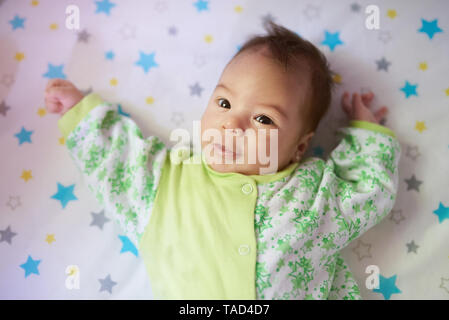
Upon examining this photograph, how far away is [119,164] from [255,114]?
455mm

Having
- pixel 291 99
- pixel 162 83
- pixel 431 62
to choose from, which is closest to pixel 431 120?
pixel 431 62

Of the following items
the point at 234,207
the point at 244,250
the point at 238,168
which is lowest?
the point at 244,250

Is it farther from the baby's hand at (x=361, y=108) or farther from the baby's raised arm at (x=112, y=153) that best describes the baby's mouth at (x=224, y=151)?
the baby's hand at (x=361, y=108)

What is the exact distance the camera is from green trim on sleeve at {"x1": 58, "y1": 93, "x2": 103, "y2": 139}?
1248 mm

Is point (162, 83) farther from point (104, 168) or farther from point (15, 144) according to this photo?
point (15, 144)

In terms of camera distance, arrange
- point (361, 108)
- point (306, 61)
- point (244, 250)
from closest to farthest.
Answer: point (244, 250)
point (306, 61)
point (361, 108)

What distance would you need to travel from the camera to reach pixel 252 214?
43.4 inches

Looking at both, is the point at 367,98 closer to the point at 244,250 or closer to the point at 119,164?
the point at 244,250

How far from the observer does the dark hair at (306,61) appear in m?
1.17

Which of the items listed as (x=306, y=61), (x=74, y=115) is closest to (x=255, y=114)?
(x=306, y=61)

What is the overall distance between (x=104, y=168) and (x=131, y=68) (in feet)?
1.32

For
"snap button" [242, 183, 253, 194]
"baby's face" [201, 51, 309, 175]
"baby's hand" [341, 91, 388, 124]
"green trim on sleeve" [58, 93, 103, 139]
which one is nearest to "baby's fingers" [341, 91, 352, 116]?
"baby's hand" [341, 91, 388, 124]

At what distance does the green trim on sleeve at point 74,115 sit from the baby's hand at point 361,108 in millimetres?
850

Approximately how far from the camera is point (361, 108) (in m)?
1.31
